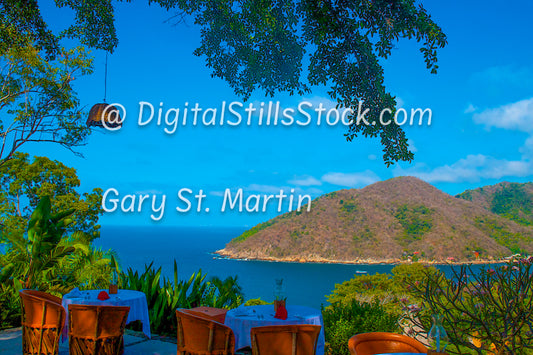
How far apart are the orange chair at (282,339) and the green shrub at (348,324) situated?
5.87 ft

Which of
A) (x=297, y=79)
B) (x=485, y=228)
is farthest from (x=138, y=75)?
(x=485, y=228)

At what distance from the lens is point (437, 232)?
315ft

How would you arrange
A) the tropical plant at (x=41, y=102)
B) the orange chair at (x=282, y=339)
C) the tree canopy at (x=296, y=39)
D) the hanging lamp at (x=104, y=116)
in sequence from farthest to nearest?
the tropical plant at (x=41, y=102), the hanging lamp at (x=104, y=116), the tree canopy at (x=296, y=39), the orange chair at (x=282, y=339)

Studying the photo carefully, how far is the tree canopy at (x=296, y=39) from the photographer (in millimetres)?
6027

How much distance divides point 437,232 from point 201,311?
10215 centimetres

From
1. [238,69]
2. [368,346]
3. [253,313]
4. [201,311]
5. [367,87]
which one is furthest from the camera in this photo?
[238,69]

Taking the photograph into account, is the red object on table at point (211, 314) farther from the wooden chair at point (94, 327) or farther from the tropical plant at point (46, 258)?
the tropical plant at point (46, 258)

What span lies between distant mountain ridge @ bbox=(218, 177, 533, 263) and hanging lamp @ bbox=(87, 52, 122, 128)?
293ft

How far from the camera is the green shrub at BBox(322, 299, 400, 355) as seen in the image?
181 inches

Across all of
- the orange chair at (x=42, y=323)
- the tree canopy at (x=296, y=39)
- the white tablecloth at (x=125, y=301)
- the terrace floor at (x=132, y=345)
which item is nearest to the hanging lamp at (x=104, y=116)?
the tree canopy at (x=296, y=39)

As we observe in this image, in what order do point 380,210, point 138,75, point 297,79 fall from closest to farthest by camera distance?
point 297,79
point 138,75
point 380,210

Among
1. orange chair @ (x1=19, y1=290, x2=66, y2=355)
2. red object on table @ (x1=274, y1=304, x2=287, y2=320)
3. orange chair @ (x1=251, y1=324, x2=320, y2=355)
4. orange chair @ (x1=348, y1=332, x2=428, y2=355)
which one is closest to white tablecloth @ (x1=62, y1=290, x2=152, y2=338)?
orange chair @ (x1=19, y1=290, x2=66, y2=355)

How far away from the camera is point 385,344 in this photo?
2744 millimetres

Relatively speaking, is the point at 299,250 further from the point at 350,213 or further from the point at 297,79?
the point at 297,79
